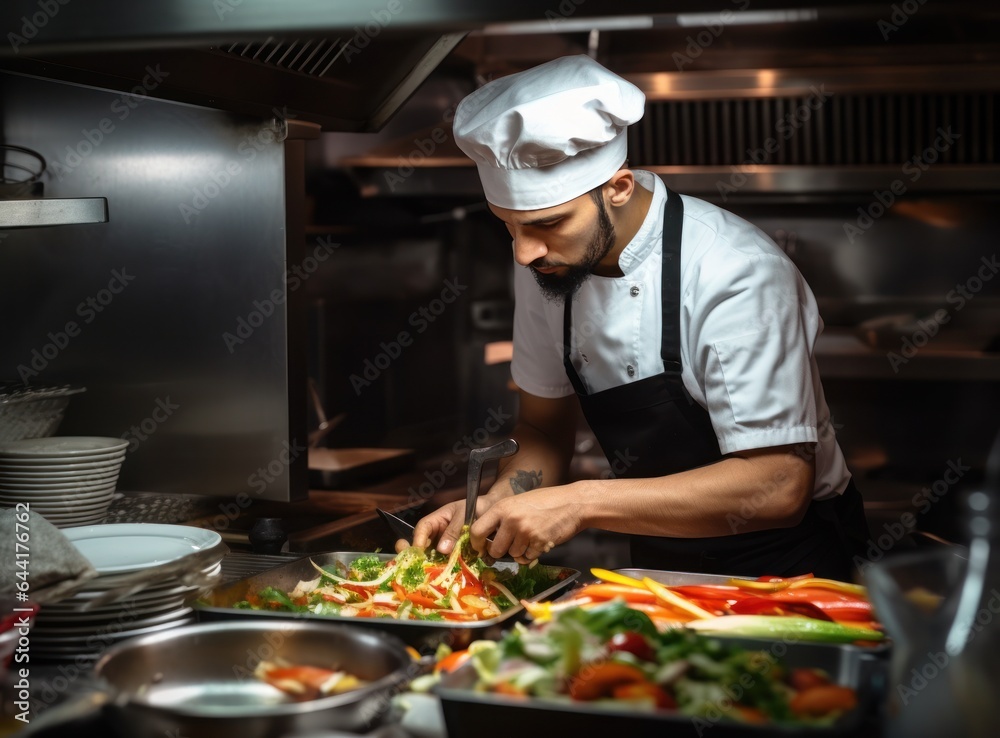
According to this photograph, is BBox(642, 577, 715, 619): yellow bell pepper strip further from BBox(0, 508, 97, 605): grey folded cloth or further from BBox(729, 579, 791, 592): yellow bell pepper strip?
BBox(0, 508, 97, 605): grey folded cloth

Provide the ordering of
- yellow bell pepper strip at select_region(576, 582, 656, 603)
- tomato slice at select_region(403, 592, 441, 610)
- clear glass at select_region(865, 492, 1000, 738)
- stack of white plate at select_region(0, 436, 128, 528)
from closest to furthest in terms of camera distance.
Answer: clear glass at select_region(865, 492, 1000, 738), yellow bell pepper strip at select_region(576, 582, 656, 603), tomato slice at select_region(403, 592, 441, 610), stack of white plate at select_region(0, 436, 128, 528)

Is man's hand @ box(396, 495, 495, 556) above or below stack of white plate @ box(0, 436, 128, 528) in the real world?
below

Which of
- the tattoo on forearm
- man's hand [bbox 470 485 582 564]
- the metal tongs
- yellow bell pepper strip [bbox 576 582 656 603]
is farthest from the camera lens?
the tattoo on forearm

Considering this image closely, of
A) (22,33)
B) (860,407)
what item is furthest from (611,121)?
(860,407)

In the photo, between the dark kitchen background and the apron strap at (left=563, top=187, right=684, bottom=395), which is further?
the dark kitchen background

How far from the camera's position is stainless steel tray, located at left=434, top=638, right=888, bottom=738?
1.02m

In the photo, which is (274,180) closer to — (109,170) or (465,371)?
(109,170)

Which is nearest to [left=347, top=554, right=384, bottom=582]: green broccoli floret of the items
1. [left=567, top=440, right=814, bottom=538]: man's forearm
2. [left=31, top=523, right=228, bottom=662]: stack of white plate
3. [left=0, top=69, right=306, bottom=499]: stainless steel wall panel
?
[left=31, top=523, right=228, bottom=662]: stack of white plate

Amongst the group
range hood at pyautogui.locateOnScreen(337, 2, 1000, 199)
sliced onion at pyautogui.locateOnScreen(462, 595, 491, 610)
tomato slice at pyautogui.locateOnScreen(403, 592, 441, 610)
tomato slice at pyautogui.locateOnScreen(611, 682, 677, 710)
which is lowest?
sliced onion at pyautogui.locateOnScreen(462, 595, 491, 610)

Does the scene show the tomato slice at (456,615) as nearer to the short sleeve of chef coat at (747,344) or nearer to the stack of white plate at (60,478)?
the short sleeve of chef coat at (747,344)

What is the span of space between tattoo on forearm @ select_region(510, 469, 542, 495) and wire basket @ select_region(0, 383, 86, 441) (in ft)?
3.15

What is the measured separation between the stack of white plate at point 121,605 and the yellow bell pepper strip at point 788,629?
0.75 m

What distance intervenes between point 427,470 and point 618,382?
1.54 meters

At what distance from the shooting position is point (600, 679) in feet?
3.55
